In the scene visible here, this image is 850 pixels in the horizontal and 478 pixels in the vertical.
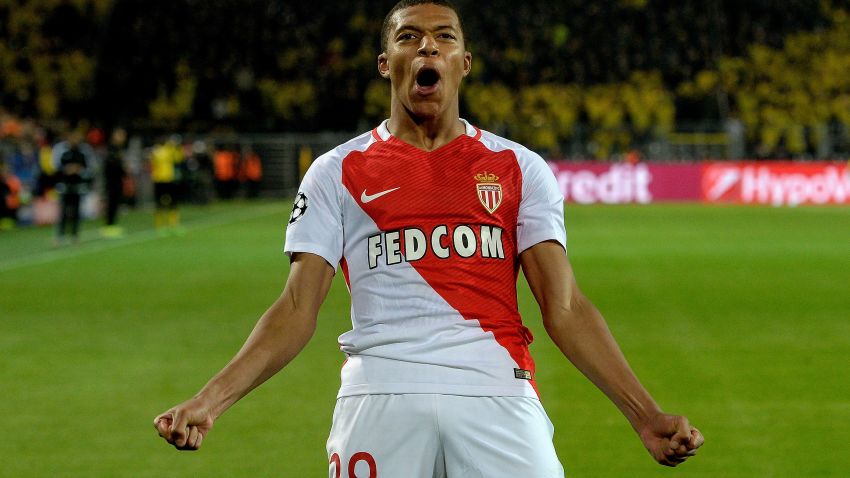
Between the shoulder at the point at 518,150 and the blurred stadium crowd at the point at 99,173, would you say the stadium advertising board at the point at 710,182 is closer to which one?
the blurred stadium crowd at the point at 99,173

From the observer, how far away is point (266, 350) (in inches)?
125

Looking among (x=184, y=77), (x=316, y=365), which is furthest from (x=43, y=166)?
(x=316, y=365)

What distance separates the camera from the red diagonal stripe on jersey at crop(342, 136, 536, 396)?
3.18 metres

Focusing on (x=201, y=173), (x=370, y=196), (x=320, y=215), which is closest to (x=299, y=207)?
(x=320, y=215)

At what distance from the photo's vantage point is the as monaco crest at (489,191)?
10.7ft

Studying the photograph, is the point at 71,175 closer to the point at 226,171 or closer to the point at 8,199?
the point at 8,199

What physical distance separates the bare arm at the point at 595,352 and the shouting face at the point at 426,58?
0.44 metres

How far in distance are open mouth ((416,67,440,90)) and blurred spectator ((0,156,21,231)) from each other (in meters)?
25.8

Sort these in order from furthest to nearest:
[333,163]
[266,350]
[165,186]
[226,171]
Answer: [226,171] < [165,186] < [333,163] < [266,350]

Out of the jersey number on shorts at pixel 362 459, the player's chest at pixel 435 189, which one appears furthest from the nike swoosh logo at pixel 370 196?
the jersey number on shorts at pixel 362 459

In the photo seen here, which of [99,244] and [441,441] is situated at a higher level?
[441,441]

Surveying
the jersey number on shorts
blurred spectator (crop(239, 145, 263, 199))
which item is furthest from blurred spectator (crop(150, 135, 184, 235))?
the jersey number on shorts

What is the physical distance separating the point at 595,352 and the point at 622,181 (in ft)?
128

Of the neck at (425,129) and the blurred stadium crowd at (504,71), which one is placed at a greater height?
the blurred stadium crowd at (504,71)
